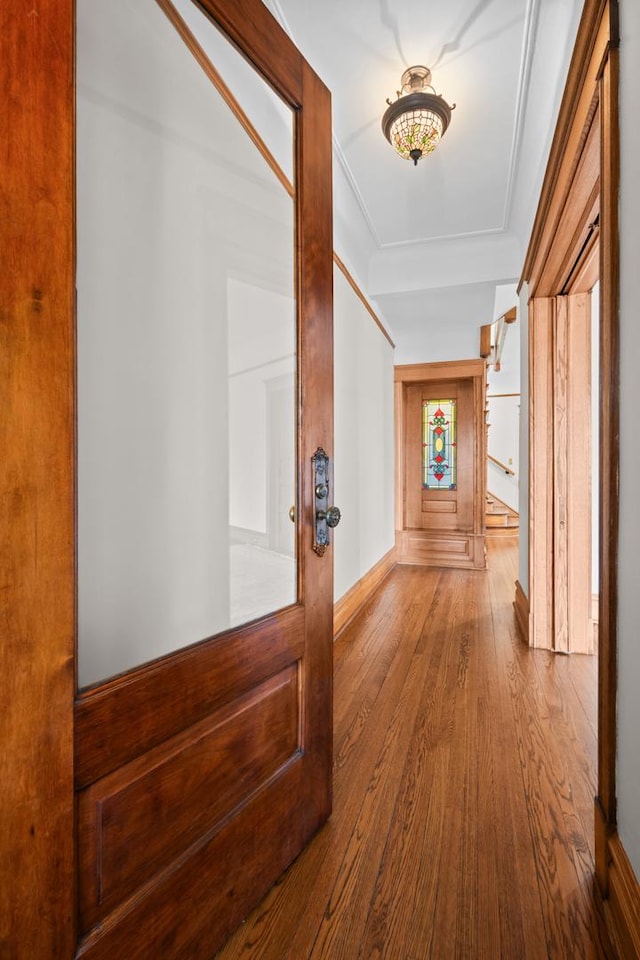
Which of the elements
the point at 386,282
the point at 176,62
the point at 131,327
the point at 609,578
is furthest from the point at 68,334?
the point at 386,282

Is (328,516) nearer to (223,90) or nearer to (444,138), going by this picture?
(223,90)

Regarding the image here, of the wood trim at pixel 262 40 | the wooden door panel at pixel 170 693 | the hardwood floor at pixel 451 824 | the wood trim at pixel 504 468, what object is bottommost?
the hardwood floor at pixel 451 824

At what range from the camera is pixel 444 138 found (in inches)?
104

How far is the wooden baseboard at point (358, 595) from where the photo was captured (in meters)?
3.15

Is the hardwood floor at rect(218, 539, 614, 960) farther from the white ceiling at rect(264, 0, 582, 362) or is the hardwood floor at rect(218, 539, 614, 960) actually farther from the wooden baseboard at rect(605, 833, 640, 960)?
the white ceiling at rect(264, 0, 582, 362)

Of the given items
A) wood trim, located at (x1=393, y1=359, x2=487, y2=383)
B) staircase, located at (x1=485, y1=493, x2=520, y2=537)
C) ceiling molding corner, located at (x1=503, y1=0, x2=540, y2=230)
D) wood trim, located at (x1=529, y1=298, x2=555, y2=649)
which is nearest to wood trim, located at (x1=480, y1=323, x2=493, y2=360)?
wood trim, located at (x1=393, y1=359, x2=487, y2=383)

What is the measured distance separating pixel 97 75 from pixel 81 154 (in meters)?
0.19

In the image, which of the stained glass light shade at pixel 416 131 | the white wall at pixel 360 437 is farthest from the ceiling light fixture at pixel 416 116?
the white wall at pixel 360 437

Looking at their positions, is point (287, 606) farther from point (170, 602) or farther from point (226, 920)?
point (226, 920)

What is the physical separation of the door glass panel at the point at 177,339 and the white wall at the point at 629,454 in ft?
2.66

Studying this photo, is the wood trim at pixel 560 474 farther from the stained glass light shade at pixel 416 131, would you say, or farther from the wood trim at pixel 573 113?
the stained glass light shade at pixel 416 131

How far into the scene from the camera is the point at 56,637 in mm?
727

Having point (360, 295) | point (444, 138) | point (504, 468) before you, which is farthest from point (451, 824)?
point (504, 468)

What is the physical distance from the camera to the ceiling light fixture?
224 cm
